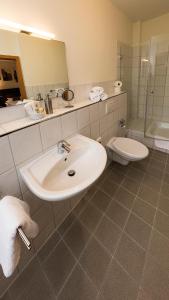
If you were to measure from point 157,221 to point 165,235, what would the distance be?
141mm

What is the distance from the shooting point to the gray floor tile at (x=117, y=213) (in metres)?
1.48

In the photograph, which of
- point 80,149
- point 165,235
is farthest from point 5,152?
point 165,235

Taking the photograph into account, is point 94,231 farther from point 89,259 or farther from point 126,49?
point 126,49

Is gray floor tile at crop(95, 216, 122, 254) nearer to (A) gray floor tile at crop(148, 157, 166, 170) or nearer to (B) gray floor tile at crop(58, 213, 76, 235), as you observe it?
(B) gray floor tile at crop(58, 213, 76, 235)

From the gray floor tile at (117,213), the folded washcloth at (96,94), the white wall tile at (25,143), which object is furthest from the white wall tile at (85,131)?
the gray floor tile at (117,213)

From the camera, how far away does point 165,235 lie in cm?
132

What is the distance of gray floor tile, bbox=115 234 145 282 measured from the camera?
110 centimetres

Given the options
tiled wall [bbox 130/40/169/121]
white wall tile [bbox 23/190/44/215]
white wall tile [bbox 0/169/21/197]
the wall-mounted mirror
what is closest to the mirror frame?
the wall-mounted mirror

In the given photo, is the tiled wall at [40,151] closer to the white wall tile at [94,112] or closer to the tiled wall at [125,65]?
the white wall tile at [94,112]

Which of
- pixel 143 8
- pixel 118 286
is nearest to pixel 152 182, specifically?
pixel 118 286

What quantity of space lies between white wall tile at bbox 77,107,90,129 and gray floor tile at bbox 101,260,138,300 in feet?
3.98

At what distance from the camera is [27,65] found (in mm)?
1143

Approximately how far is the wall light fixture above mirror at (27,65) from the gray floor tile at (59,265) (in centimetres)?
124

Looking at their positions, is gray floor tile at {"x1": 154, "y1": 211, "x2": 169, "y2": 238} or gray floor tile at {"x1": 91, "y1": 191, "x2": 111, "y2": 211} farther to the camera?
gray floor tile at {"x1": 91, "y1": 191, "x2": 111, "y2": 211}
